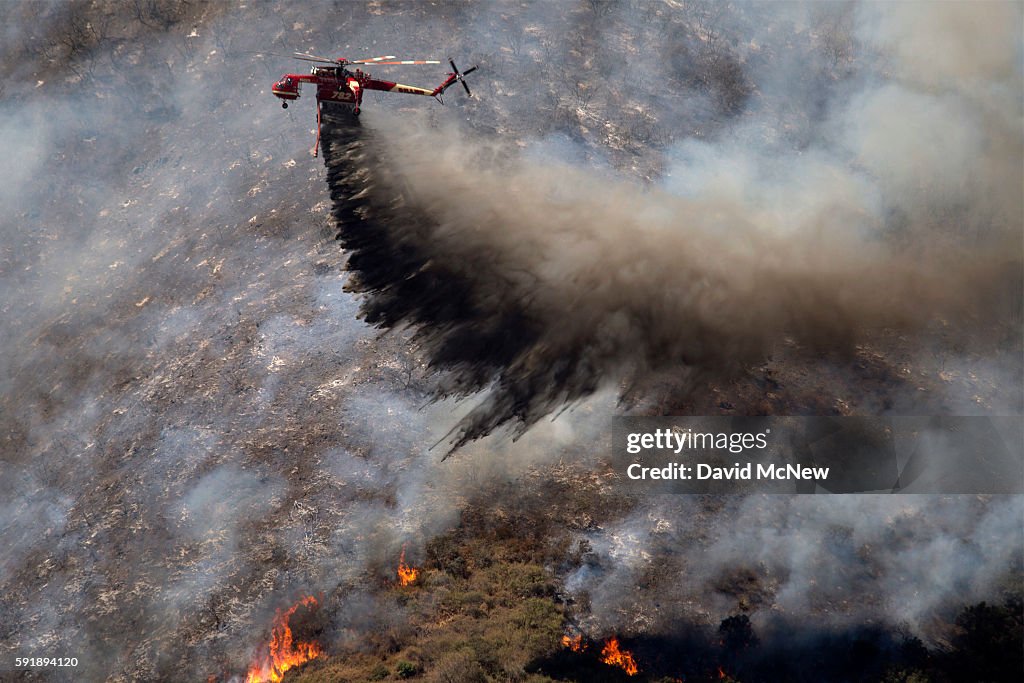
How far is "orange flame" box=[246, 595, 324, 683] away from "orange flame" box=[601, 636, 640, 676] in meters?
8.42

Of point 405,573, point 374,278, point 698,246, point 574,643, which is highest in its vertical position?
point 698,246

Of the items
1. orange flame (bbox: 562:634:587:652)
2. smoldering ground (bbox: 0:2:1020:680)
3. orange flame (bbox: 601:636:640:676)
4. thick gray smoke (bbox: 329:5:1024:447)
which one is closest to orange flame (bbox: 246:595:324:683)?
smoldering ground (bbox: 0:2:1020:680)

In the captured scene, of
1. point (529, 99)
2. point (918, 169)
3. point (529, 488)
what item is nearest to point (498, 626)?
point (529, 488)

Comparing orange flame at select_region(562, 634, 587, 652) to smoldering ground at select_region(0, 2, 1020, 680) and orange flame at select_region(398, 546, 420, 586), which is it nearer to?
smoldering ground at select_region(0, 2, 1020, 680)

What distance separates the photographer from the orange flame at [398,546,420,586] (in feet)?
82.8

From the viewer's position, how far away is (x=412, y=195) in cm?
3319

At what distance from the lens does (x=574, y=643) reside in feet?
77.4

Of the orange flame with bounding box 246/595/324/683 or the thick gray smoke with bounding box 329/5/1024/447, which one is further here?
the thick gray smoke with bounding box 329/5/1024/447

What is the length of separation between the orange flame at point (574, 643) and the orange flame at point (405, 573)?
5071 millimetres

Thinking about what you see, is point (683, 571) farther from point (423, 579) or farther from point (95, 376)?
point (95, 376)

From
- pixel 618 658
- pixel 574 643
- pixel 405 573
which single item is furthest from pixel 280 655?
pixel 618 658

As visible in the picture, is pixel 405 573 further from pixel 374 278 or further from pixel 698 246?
pixel 698 246

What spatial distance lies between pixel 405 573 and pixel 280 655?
4314 mm

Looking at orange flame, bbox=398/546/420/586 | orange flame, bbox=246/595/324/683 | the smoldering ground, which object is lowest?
orange flame, bbox=246/595/324/683
